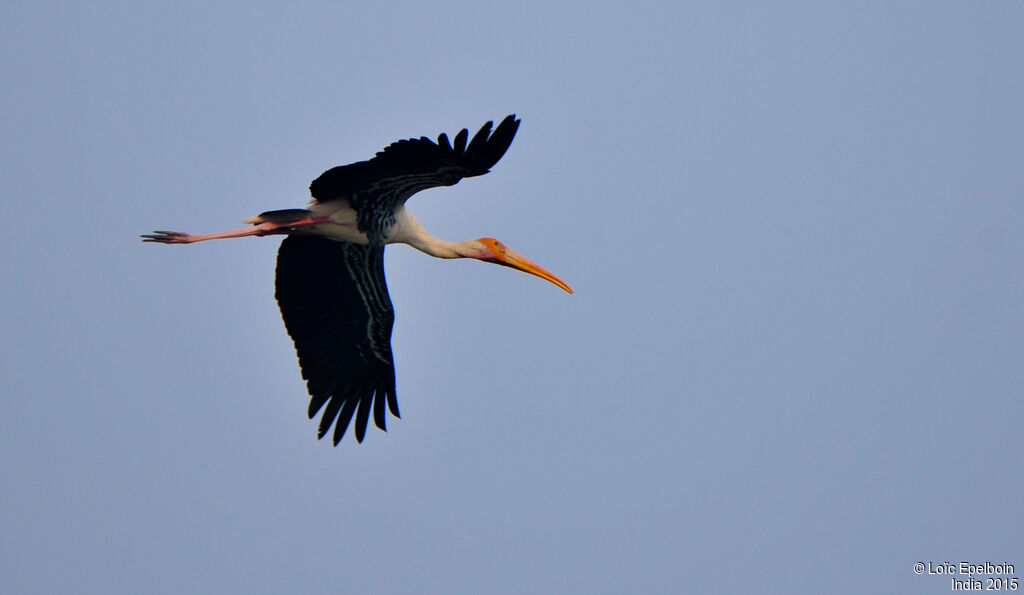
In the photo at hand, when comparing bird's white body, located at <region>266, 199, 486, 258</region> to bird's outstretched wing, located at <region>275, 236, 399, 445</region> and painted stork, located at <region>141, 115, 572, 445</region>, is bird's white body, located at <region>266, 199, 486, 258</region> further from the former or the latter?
bird's outstretched wing, located at <region>275, 236, 399, 445</region>

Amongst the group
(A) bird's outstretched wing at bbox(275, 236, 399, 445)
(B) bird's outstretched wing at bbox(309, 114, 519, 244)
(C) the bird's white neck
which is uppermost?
(C) the bird's white neck

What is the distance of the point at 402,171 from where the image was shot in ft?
45.1

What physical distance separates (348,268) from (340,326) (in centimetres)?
75

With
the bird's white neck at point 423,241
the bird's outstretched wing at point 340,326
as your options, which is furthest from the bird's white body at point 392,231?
the bird's outstretched wing at point 340,326

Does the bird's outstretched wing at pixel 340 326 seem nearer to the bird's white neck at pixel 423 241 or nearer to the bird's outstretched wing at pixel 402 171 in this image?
the bird's white neck at pixel 423 241

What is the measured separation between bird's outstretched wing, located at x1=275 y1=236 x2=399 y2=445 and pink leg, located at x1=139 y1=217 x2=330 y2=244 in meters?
0.76

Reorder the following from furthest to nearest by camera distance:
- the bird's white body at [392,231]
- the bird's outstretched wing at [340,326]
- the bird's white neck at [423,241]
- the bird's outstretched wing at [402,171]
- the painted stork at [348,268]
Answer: the bird's outstretched wing at [340,326] → the bird's white neck at [423,241] → the bird's white body at [392,231] → the painted stork at [348,268] → the bird's outstretched wing at [402,171]

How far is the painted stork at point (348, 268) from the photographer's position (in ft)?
47.1

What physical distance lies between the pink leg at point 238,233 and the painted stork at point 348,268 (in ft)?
0.04

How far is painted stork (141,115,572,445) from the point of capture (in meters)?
14.4

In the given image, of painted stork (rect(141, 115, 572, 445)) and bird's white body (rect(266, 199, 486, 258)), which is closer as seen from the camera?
painted stork (rect(141, 115, 572, 445))

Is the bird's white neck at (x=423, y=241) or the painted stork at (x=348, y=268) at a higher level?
the bird's white neck at (x=423, y=241)

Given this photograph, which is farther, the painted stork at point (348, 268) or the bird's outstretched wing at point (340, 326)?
the bird's outstretched wing at point (340, 326)

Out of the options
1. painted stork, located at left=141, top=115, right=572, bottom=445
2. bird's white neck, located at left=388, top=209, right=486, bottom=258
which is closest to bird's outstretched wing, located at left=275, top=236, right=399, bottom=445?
painted stork, located at left=141, top=115, right=572, bottom=445
